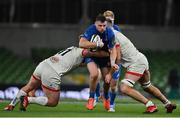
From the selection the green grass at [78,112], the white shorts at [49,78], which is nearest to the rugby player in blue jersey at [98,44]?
the green grass at [78,112]

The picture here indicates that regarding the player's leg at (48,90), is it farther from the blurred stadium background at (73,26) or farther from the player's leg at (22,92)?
the blurred stadium background at (73,26)

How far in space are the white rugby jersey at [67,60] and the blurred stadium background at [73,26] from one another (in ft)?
45.4

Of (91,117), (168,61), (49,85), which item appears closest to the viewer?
(91,117)

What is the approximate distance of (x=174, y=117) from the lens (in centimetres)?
1352

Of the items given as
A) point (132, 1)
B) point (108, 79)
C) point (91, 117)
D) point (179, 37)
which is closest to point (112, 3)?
point (132, 1)

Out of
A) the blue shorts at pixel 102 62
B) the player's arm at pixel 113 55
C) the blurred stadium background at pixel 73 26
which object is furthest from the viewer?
the blurred stadium background at pixel 73 26

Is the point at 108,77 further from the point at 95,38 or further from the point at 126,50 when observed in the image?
the point at 95,38

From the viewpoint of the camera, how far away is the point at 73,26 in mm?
30375

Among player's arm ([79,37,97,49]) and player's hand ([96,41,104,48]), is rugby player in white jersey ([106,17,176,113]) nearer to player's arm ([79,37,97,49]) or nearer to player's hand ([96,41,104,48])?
player's hand ([96,41,104,48])

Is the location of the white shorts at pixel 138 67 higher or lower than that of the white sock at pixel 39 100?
higher

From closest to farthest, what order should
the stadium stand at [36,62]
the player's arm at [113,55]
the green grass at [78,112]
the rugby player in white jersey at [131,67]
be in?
1. the green grass at [78,112]
2. the player's arm at [113,55]
3. the rugby player in white jersey at [131,67]
4. the stadium stand at [36,62]

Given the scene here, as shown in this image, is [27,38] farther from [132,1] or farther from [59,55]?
[59,55]

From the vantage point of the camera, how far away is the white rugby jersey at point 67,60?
14.6 meters

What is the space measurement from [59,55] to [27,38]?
51.0ft
